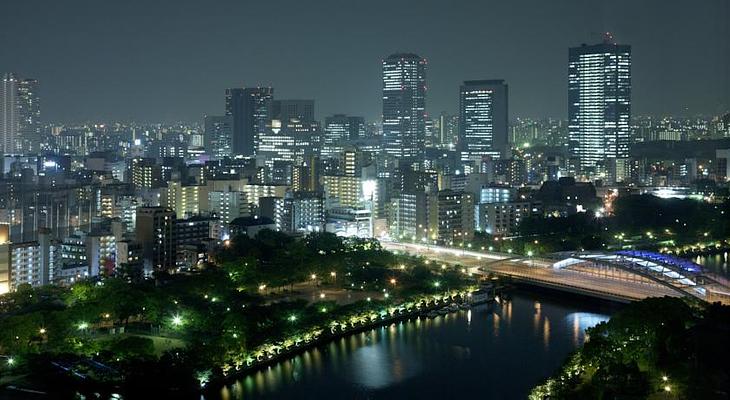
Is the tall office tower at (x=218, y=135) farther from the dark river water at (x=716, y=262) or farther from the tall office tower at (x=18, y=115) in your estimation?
the dark river water at (x=716, y=262)

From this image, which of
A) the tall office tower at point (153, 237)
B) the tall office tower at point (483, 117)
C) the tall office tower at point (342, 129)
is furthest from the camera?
the tall office tower at point (342, 129)

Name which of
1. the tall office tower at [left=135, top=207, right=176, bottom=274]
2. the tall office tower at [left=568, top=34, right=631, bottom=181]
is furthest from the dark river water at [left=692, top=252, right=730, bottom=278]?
the tall office tower at [left=568, top=34, right=631, bottom=181]

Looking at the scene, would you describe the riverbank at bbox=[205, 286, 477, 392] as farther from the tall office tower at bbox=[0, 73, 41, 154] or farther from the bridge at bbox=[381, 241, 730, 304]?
the tall office tower at bbox=[0, 73, 41, 154]

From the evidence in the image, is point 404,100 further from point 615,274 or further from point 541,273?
point 615,274

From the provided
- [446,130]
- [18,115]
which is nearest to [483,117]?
[446,130]

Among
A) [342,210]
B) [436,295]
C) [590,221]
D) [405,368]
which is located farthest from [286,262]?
[590,221]

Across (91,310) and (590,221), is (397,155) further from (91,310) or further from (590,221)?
(91,310)

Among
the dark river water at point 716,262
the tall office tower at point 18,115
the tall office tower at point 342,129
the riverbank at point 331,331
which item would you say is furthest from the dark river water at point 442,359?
the tall office tower at point 342,129
